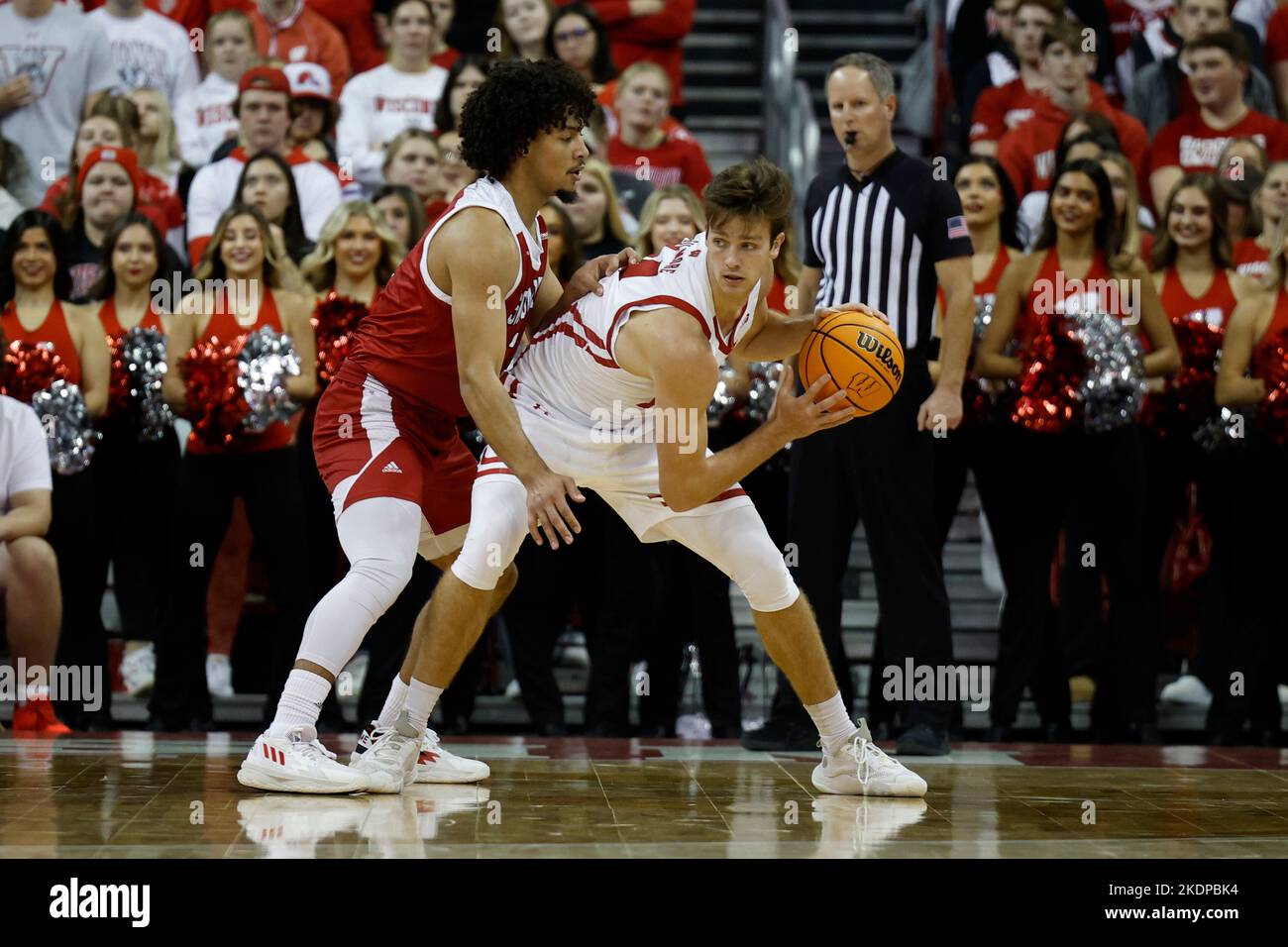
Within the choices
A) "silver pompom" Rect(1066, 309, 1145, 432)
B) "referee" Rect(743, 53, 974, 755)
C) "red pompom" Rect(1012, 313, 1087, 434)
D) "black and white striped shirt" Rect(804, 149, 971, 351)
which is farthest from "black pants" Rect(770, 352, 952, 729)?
"silver pompom" Rect(1066, 309, 1145, 432)

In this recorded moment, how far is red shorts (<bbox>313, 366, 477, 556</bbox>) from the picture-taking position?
16.0 ft

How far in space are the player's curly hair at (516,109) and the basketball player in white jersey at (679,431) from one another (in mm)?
473

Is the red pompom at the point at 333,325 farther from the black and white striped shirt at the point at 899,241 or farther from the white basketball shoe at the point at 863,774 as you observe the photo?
the white basketball shoe at the point at 863,774

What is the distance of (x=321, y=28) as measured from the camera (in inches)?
400

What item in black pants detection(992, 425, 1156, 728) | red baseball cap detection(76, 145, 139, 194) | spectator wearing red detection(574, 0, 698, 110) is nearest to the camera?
black pants detection(992, 425, 1156, 728)

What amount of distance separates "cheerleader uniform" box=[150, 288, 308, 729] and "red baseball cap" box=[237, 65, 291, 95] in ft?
6.60

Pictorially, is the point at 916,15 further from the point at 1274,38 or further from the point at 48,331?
the point at 48,331

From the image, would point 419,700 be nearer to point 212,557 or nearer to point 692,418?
point 692,418

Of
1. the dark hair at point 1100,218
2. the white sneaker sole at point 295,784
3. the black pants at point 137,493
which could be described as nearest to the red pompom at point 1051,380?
the dark hair at point 1100,218

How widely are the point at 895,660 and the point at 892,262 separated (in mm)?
1436

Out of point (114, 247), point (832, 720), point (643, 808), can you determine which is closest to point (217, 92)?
point (114, 247)

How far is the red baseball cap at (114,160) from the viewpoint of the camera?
8.14m

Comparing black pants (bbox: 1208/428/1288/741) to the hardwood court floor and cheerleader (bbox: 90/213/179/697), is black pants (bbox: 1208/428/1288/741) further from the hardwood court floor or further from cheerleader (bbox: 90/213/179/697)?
cheerleader (bbox: 90/213/179/697)
